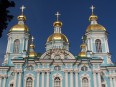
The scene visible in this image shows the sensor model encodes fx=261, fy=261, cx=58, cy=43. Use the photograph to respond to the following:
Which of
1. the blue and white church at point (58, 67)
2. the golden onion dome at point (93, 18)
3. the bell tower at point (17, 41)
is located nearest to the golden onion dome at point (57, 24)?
the golden onion dome at point (93, 18)

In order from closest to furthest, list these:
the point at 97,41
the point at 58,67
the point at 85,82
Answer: the point at 85,82, the point at 58,67, the point at 97,41

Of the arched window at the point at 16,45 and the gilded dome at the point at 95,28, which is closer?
the arched window at the point at 16,45

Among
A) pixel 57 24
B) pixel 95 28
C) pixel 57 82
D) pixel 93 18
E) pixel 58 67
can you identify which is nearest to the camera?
pixel 57 82

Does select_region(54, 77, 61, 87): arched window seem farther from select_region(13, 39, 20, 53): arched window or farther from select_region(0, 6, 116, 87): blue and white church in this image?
select_region(13, 39, 20, 53): arched window

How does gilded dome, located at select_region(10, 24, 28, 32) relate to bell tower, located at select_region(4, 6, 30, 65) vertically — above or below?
above

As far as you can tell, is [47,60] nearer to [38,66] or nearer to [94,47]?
[38,66]

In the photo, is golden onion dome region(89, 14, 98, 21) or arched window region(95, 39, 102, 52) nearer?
arched window region(95, 39, 102, 52)

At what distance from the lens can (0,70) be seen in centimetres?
3253

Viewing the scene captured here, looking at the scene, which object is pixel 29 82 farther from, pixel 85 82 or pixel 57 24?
pixel 57 24

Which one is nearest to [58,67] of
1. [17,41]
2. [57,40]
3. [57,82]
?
[57,82]

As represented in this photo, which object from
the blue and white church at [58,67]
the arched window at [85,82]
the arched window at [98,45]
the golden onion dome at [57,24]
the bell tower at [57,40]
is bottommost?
the arched window at [85,82]

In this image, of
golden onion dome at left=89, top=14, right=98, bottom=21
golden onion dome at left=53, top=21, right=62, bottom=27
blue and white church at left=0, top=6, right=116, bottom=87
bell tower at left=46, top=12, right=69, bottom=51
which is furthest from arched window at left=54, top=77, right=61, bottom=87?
golden onion dome at left=53, top=21, right=62, bottom=27

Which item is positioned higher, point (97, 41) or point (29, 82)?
point (97, 41)

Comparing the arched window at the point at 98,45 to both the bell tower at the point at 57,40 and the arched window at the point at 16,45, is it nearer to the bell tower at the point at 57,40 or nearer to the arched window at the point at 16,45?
the bell tower at the point at 57,40
